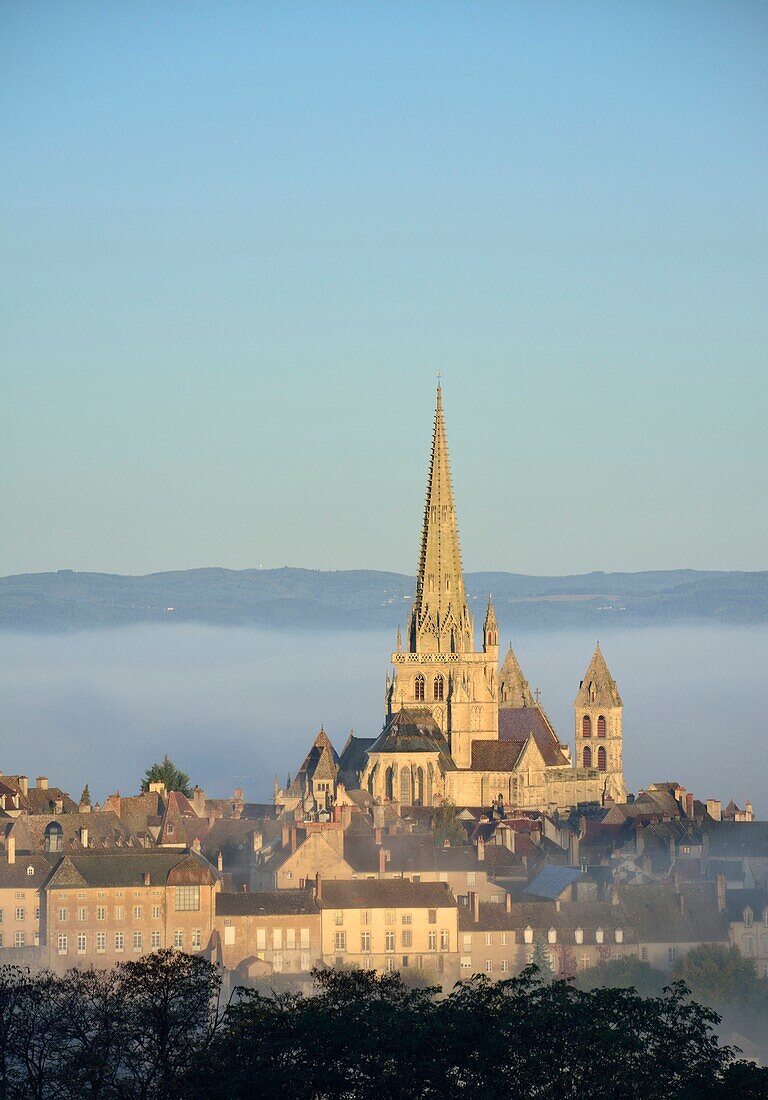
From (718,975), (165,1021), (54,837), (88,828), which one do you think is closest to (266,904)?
(54,837)

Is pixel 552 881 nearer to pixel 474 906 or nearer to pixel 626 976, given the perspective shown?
pixel 474 906

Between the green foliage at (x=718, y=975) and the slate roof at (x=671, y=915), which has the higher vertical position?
the slate roof at (x=671, y=915)

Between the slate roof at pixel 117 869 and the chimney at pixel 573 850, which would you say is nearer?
the slate roof at pixel 117 869

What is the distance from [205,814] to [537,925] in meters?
38.6

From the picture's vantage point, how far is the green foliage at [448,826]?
161500 mm

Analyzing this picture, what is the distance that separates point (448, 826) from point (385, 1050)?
3596 inches

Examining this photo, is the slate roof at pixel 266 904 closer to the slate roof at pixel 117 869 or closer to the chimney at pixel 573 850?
the slate roof at pixel 117 869

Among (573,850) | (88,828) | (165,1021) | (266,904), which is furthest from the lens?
(573,850)

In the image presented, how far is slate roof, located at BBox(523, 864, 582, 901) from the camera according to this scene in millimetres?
141025

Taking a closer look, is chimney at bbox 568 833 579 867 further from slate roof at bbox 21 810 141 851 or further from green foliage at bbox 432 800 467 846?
slate roof at bbox 21 810 141 851

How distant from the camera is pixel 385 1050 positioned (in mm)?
79500

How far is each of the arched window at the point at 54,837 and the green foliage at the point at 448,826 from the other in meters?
21.1

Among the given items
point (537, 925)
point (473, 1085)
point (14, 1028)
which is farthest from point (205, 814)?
point (473, 1085)

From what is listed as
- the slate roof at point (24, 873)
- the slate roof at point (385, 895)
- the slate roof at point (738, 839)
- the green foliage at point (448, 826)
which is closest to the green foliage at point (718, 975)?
the slate roof at point (385, 895)
